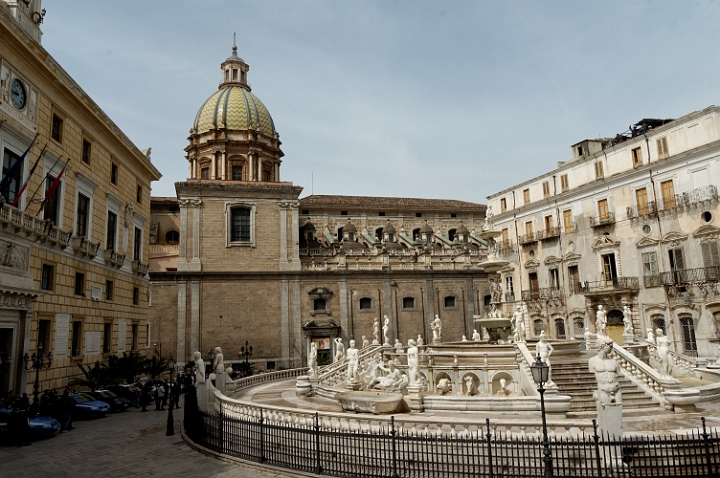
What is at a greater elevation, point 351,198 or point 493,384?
point 351,198

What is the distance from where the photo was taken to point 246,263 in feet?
132

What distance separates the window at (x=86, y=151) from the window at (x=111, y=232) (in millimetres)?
2918

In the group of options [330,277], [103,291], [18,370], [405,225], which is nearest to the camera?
[18,370]

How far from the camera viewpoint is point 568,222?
3453 cm

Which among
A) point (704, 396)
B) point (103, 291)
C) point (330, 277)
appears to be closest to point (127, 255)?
point (103, 291)

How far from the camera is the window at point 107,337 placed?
921 inches

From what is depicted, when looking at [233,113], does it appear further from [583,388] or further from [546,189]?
[583,388]

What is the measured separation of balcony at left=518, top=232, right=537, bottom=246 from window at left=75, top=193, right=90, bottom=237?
89.8 feet

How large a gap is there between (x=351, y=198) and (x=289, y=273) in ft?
45.5

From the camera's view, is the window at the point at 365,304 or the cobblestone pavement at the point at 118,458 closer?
the cobblestone pavement at the point at 118,458

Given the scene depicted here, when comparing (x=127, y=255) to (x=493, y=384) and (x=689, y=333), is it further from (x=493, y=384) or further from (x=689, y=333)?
(x=689, y=333)

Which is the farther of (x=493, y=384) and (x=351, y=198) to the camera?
(x=351, y=198)

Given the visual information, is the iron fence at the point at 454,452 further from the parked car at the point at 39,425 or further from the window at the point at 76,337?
the window at the point at 76,337

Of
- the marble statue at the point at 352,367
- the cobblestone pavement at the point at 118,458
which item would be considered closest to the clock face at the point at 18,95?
the cobblestone pavement at the point at 118,458
